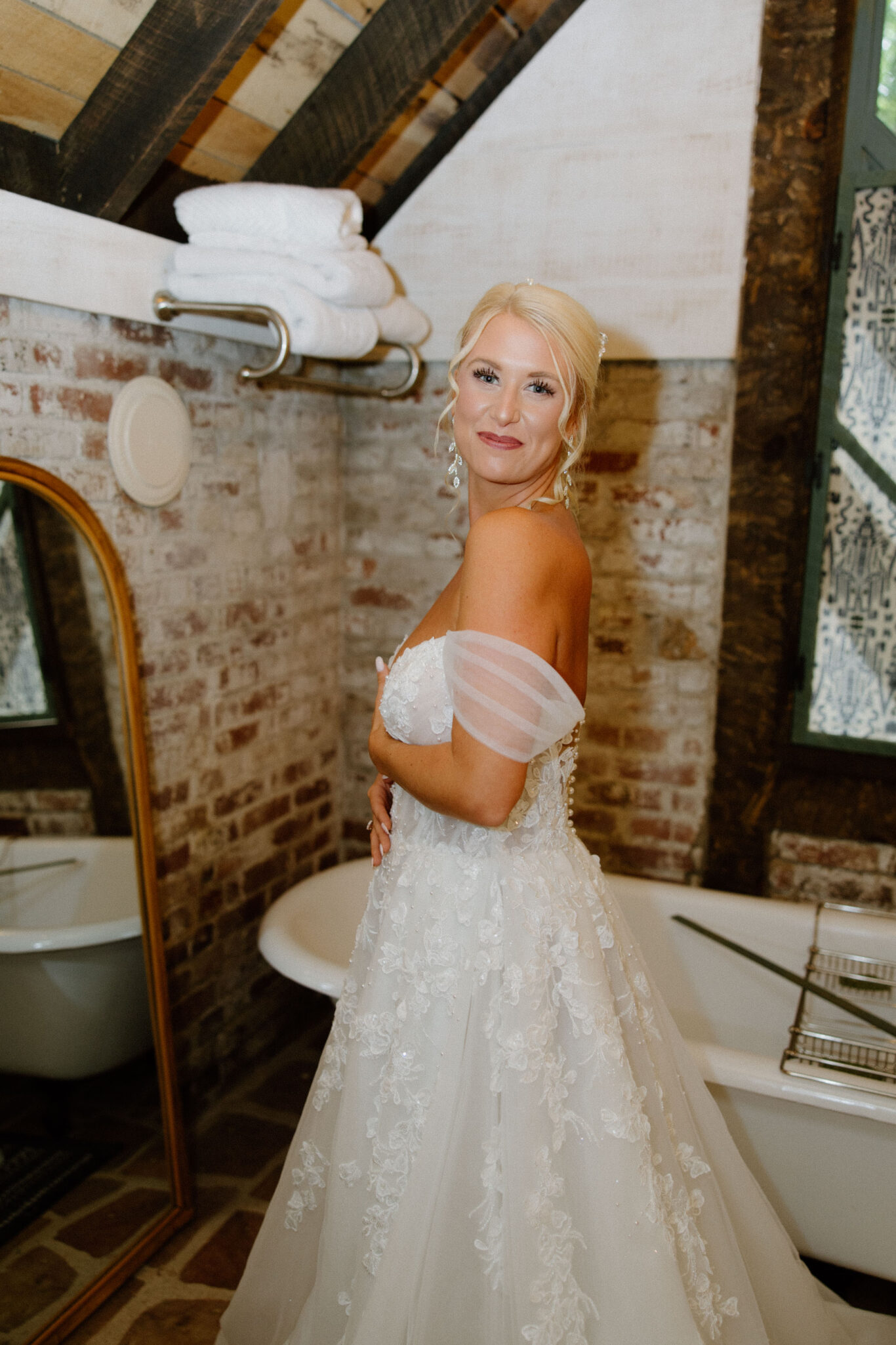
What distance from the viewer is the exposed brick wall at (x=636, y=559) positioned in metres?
2.58

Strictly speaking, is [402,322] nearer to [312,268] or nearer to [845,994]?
[312,268]

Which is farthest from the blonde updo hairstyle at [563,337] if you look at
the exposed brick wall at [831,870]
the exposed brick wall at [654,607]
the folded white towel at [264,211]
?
the exposed brick wall at [831,870]

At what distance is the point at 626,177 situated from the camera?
249 centimetres

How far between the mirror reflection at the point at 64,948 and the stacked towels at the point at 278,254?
64 cm

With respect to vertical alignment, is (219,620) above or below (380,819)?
above

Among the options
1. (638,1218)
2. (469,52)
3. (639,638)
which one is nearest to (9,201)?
(469,52)

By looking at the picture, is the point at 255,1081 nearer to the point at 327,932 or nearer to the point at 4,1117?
the point at 327,932

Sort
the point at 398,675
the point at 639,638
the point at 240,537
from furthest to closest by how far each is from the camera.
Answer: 1. the point at 639,638
2. the point at 240,537
3. the point at 398,675

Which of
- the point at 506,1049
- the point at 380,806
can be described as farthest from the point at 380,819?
the point at 506,1049

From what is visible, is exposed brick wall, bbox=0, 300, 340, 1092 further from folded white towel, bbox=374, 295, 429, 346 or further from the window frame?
the window frame

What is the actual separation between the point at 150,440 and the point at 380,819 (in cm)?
101

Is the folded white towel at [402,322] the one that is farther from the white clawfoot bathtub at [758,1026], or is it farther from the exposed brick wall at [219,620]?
the white clawfoot bathtub at [758,1026]

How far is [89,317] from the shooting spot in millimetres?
1971

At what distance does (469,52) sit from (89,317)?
121 centimetres
